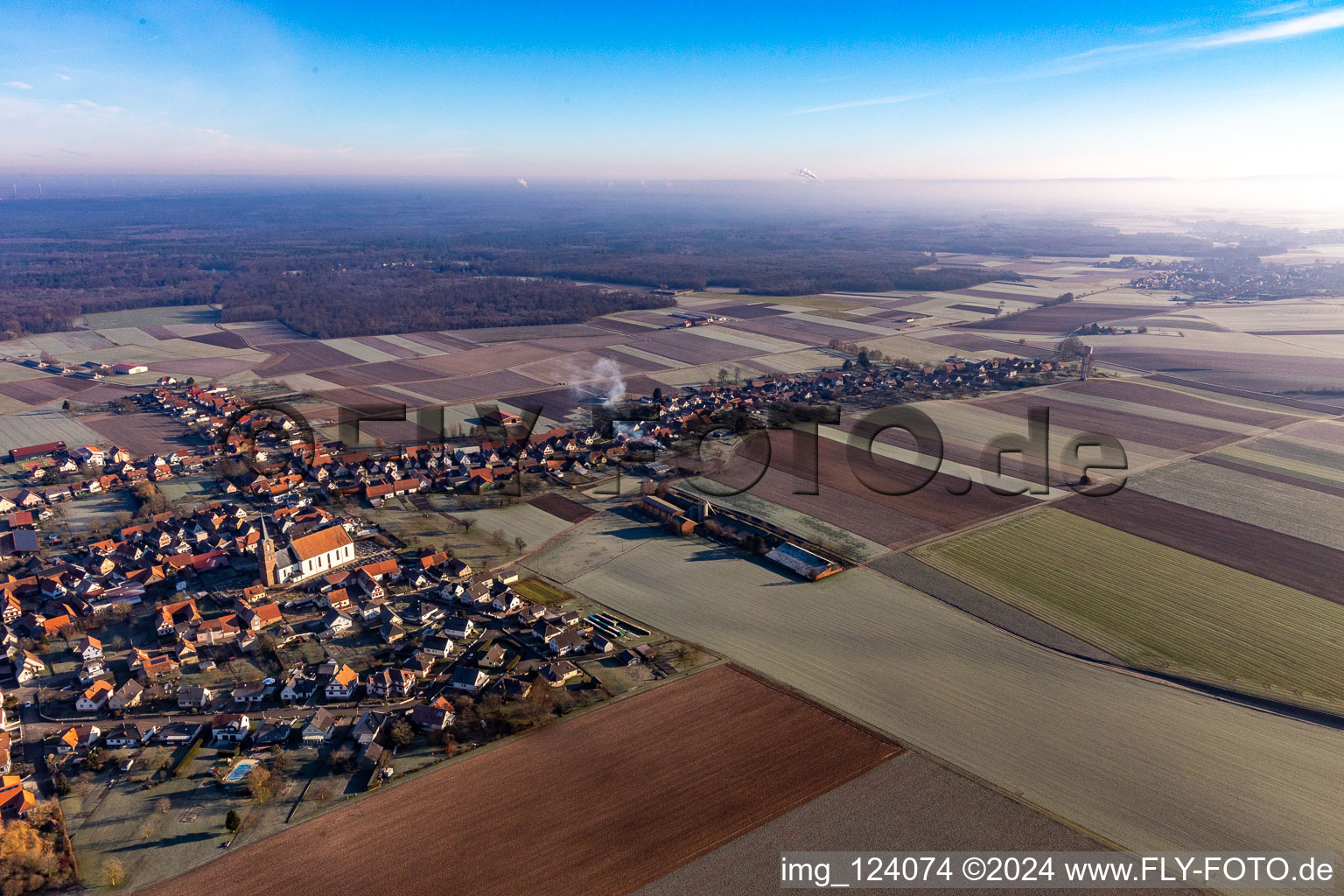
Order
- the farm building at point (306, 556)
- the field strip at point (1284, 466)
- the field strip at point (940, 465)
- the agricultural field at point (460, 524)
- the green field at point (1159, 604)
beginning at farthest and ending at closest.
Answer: the field strip at point (1284, 466)
the field strip at point (940, 465)
the agricultural field at point (460, 524)
the farm building at point (306, 556)
the green field at point (1159, 604)

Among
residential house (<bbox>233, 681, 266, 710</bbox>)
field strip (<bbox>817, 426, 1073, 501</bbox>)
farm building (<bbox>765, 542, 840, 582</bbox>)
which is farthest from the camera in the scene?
field strip (<bbox>817, 426, 1073, 501</bbox>)

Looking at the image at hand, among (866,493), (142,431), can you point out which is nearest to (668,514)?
(866,493)

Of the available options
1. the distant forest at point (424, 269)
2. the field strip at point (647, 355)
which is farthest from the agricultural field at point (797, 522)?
the distant forest at point (424, 269)

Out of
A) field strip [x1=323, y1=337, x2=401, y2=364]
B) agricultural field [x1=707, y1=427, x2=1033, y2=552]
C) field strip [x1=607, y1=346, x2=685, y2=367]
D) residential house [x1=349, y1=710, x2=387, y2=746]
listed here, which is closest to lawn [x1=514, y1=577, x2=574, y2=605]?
residential house [x1=349, y1=710, x2=387, y2=746]

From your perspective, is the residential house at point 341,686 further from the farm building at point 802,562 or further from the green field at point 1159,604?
the green field at point 1159,604

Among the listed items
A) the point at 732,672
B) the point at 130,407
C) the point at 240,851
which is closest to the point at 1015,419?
the point at 732,672

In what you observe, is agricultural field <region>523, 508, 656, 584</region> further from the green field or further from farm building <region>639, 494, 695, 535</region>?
the green field
